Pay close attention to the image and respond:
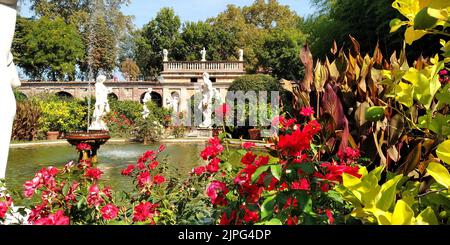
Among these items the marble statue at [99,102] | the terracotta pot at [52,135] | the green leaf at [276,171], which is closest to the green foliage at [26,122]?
the terracotta pot at [52,135]

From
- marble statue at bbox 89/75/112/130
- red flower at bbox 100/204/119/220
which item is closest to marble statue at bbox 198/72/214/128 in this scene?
marble statue at bbox 89/75/112/130

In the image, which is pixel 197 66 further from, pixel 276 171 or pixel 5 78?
pixel 276 171

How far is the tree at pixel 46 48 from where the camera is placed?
122 feet

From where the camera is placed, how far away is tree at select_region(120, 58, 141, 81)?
4631cm

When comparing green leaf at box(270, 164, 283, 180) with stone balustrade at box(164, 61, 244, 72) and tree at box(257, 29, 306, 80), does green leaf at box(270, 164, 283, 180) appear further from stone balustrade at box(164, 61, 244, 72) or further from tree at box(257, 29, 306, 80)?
tree at box(257, 29, 306, 80)

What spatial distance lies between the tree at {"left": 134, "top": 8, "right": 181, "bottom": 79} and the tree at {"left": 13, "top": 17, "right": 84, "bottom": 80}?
6.51 m

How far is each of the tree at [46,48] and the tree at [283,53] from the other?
18810 mm

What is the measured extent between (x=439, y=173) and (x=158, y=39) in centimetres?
4301

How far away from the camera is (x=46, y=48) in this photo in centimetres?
3772

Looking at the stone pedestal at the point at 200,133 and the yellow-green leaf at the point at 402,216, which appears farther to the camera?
the stone pedestal at the point at 200,133

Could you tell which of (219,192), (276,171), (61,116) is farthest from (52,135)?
(276,171)

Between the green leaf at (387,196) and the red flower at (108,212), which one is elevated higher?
the green leaf at (387,196)

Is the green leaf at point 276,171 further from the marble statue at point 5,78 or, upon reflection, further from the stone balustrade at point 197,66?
the stone balustrade at point 197,66

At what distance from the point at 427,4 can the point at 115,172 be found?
7.43m
